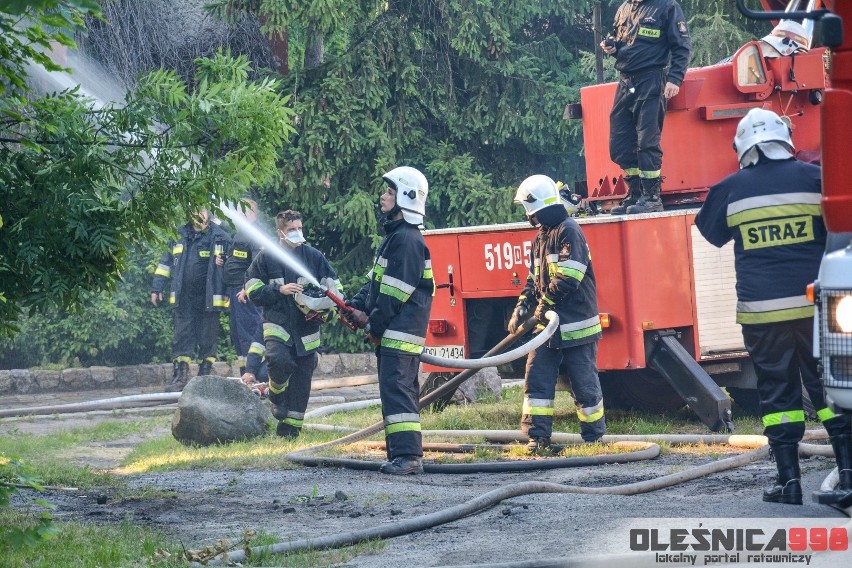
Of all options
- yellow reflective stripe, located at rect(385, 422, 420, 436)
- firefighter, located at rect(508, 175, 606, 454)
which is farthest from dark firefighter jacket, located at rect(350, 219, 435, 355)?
firefighter, located at rect(508, 175, 606, 454)

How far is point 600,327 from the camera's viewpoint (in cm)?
880

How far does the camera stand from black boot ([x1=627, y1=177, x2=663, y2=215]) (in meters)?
9.46

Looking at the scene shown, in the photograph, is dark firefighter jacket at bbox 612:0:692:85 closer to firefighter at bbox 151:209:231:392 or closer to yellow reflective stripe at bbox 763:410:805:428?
yellow reflective stripe at bbox 763:410:805:428

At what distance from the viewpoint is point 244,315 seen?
1360 centimetres

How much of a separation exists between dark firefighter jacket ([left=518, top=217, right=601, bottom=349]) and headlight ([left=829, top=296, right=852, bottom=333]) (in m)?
4.09

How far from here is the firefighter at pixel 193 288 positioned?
13.8 m

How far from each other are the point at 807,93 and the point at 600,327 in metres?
2.67

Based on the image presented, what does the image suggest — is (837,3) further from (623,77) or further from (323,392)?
(323,392)

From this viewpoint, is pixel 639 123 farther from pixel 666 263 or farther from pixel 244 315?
pixel 244 315

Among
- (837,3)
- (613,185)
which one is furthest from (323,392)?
(837,3)

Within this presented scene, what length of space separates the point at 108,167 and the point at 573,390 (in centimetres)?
381

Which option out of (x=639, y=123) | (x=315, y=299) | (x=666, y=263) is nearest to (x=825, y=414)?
(x=666, y=263)

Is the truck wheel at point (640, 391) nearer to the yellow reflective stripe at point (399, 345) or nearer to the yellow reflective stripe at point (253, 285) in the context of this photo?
the yellow reflective stripe at point (399, 345)

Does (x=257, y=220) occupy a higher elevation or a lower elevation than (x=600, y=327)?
higher
